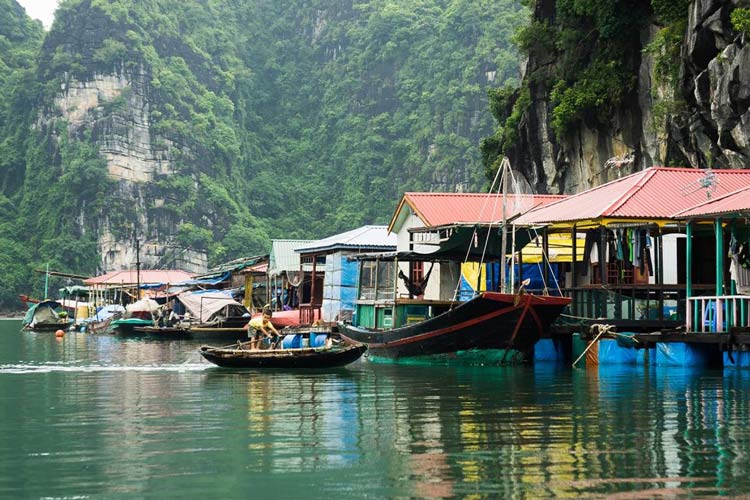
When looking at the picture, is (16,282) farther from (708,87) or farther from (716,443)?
(716,443)

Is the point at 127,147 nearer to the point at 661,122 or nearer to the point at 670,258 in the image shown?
the point at 661,122

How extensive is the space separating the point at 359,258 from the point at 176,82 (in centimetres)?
11721

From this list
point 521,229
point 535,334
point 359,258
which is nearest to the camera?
point 535,334

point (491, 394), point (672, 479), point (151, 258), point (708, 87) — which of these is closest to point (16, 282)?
point (151, 258)

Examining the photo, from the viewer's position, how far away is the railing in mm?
22781

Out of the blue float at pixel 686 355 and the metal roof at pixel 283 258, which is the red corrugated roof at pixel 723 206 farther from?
the metal roof at pixel 283 258

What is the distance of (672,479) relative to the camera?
10.9m

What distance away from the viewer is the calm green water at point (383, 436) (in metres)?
10.8

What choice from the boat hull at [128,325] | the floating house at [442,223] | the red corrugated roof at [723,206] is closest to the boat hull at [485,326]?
the red corrugated roof at [723,206]

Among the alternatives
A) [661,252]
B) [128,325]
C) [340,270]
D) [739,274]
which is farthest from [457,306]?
[128,325]

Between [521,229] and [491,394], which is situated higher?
[521,229]

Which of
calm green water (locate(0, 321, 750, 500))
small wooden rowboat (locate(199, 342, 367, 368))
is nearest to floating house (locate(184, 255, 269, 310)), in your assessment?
small wooden rowboat (locate(199, 342, 367, 368))


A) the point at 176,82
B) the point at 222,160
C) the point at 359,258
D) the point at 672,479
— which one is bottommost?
the point at 672,479

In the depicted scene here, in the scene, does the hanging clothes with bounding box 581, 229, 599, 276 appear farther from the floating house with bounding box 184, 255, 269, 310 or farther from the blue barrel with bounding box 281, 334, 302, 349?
the floating house with bounding box 184, 255, 269, 310
